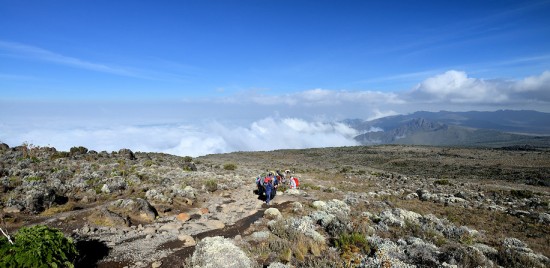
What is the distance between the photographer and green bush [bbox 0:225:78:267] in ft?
22.4

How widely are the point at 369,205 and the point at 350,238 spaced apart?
8119mm

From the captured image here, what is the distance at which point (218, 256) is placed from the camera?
30.2 ft

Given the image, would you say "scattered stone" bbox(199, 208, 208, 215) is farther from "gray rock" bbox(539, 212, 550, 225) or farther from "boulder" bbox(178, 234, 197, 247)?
"gray rock" bbox(539, 212, 550, 225)

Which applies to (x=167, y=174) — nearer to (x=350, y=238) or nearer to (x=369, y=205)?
(x=369, y=205)

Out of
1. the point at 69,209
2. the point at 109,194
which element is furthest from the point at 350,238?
the point at 109,194

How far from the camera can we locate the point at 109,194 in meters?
19.6

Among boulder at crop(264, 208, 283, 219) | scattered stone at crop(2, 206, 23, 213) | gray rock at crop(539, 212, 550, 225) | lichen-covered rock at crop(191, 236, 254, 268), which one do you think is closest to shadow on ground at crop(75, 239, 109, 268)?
lichen-covered rock at crop(191, 236, 254, 268)

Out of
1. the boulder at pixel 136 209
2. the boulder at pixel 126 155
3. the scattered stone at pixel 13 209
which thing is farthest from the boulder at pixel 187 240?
the boulder at pixel 126 155

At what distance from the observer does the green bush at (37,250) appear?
6820 millimetres

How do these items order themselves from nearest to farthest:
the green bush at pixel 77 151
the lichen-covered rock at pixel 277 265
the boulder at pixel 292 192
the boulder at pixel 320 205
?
the lichen-covered rock at pixel 277 265, the boulder at pixel 320 205, the boulder at pixel 292 192, the green bush at pixel 77 151

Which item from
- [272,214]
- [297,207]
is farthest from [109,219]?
[297,207]

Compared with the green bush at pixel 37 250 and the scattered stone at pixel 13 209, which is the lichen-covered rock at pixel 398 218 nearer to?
the green bush at pixel 37 250

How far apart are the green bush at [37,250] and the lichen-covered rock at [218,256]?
336 centimetres

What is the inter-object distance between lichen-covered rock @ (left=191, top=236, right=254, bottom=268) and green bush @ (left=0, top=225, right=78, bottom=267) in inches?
132
